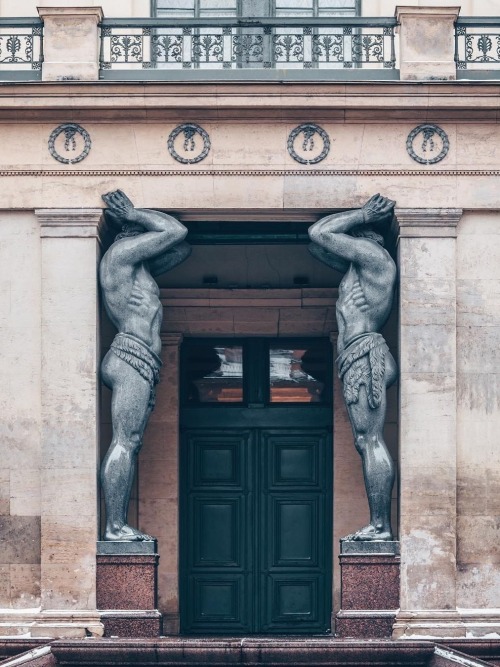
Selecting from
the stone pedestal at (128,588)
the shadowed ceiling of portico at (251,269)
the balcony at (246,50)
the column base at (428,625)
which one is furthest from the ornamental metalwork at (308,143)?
the column base at (428,625)

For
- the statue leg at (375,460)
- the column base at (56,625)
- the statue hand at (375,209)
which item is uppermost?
the statue hand at (375,209)

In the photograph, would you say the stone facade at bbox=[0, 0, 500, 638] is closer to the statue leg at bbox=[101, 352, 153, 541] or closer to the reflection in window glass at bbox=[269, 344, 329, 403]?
the statue leg at bbox=[101, 352, 153, 541]

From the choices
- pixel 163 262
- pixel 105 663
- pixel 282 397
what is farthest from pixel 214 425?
pixel 105 663

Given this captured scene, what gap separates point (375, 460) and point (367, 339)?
150 cm

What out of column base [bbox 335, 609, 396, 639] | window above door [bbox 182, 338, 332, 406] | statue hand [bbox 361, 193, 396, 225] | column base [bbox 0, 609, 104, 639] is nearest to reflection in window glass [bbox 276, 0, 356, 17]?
statue hand [bbox 361, 193, 396, 225]

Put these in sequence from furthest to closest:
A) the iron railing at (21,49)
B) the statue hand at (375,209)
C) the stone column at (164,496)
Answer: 1. the stone column at (164,496)
2. the iron railing at (21,49)
3. the statue hand at (375,209)

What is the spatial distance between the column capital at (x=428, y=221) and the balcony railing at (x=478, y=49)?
178 centimetres

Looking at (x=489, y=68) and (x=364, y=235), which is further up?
(x=489, y=68)

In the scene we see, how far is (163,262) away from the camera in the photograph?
94.9 feet

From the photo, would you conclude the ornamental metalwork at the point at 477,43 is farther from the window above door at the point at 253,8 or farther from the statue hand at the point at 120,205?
the statue hand at the point at 120,205

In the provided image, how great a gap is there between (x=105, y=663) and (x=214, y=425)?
5.65 meters

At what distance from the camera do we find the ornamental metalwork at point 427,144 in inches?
1127

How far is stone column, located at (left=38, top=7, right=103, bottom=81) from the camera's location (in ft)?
94.0

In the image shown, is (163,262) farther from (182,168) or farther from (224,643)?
(224,643)
